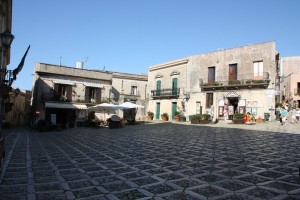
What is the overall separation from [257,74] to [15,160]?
73.5 ft

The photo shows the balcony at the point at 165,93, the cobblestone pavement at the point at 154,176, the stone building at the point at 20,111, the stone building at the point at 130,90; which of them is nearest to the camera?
the cobblestone pavement at the point at 154,176

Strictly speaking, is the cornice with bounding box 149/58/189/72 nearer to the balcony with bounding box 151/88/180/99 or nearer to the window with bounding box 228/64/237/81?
the balcony with bounding box 151/88/180/99

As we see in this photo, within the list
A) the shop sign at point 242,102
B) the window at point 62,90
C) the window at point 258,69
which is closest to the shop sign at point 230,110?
the shop sign at point 242,102

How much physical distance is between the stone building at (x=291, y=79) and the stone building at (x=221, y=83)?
42.5 feet

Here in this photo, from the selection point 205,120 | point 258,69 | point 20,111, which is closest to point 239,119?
point 205,120

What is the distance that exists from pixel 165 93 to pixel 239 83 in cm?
968

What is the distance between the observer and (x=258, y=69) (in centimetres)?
2402

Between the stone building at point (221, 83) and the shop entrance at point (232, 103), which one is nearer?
the stone building at point (221, 83)

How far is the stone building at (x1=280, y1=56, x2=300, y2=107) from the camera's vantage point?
34.8 m

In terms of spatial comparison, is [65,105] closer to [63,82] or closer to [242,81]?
[63,82]

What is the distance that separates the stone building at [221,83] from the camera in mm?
23188

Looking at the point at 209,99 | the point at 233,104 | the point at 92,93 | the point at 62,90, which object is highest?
the point at 62,90

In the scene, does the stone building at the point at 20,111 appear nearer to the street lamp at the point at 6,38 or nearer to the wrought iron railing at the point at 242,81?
the wrought iron railing at the point at 242,81

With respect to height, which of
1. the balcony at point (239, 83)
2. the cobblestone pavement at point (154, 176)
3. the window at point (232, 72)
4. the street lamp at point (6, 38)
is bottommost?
the cobblestone pavement at point (154, 176)
